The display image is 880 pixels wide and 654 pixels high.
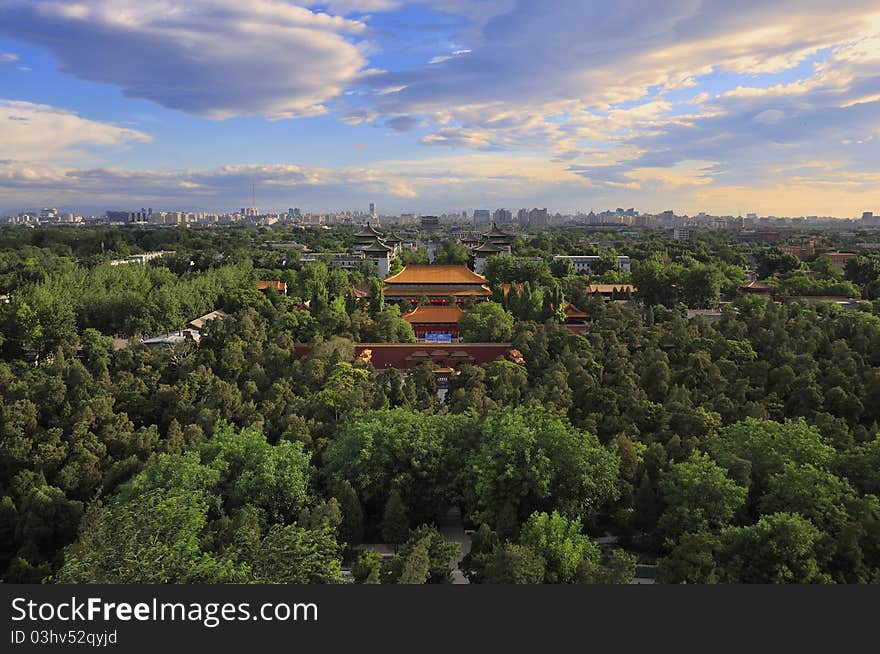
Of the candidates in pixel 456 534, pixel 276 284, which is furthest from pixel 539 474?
pixel 276 284

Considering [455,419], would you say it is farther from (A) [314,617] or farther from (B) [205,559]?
(A) [314,617]

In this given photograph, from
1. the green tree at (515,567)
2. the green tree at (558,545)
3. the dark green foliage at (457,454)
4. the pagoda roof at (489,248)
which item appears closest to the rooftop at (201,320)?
the dark green foliage at (457,454)

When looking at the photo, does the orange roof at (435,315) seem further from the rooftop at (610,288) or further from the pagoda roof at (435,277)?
the rooftop at (610,288)

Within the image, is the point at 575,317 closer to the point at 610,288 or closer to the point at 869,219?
the point at 610,288

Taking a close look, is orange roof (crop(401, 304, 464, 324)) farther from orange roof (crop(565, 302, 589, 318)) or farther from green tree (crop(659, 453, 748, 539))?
green tree (crop(659, 453, 748, 539))

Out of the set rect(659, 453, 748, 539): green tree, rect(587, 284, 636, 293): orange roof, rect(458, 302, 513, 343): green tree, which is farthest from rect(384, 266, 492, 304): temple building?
rect(659, 453, 748, 539): green tree

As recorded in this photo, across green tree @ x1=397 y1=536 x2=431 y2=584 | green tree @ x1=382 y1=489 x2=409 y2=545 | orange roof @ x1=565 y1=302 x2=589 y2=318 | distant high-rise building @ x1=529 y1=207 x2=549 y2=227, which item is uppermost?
distant high-rise building @ x1=529 y1=207 x2=549 y2=227
